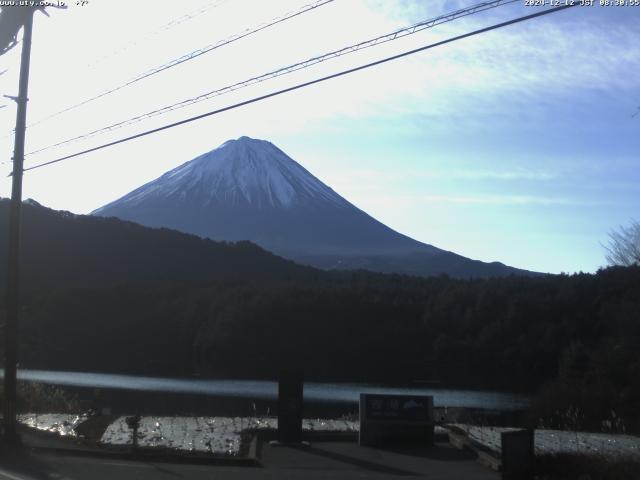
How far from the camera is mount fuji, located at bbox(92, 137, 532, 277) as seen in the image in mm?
124250

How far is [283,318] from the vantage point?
60.0 m

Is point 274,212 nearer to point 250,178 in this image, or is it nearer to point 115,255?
point 250,178

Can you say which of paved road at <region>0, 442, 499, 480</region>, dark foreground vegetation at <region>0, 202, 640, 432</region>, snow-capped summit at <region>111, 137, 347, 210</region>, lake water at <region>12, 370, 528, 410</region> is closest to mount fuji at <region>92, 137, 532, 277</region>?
snow-capped summit at <region>111, 137, 347, 210</region>

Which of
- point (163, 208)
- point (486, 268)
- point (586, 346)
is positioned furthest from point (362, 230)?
point (586, 346)

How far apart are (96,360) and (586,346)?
99.4 feet

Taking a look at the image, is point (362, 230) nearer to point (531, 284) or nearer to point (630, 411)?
point (531, 284)

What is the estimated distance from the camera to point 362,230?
14475cm

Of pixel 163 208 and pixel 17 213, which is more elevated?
pixel 163 208

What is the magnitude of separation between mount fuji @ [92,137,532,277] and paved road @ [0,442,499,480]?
10523 cm

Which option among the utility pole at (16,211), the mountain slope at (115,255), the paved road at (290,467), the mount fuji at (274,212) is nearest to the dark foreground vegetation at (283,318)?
the mountain slope at (115,255)

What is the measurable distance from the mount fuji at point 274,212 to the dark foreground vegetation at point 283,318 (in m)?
49.6

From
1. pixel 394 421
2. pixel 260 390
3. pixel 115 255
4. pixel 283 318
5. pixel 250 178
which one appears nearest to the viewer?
pixel 394 421

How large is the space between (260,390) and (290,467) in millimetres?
23507

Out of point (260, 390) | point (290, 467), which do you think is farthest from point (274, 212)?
point (290, 467)
